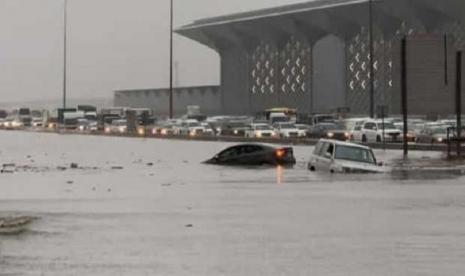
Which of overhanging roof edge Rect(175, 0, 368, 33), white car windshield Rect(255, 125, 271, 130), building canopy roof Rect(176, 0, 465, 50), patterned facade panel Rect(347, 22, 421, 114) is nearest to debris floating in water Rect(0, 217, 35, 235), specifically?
white car windshield Rect(255, 125, 271, 130)

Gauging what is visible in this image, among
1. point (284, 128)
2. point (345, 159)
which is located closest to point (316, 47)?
point (284, 128)

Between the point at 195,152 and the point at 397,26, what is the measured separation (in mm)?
82604

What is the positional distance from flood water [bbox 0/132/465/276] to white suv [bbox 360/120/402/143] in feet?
98.9

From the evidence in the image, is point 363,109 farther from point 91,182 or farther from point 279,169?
point 91,182

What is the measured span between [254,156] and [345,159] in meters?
7.38

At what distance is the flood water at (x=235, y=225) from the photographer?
11.5 metres

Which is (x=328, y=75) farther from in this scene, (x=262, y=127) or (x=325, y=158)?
(x=325, y=158)

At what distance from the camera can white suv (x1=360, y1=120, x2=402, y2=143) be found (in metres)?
61.4

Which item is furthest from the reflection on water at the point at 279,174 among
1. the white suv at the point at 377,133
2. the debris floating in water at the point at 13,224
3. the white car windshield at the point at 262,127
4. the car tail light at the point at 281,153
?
the white car windshield at the point at 262,127

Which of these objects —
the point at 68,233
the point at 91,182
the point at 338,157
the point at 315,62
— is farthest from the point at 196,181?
the point at 315,62

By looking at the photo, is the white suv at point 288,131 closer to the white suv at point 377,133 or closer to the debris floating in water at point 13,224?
the white suv at point 377,133

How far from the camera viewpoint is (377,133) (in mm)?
61750

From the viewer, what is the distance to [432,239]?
14047 millimetres

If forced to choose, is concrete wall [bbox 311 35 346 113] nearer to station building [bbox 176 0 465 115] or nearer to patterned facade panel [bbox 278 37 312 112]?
station building [bbox 176 0 465 115]
